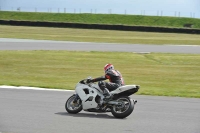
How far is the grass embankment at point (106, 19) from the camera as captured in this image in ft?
265

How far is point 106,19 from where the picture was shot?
8369 centimetres

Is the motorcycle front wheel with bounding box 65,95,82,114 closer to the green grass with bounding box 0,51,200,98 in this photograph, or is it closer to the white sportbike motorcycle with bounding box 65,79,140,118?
the white sportbike motorcycle with bounding box 65,79,140,118

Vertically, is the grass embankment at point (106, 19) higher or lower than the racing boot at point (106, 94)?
lower

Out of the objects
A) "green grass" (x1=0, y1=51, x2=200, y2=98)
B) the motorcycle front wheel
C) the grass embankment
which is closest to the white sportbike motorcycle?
the motorcycle front wheel

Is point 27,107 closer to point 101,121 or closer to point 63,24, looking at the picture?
point 101,121

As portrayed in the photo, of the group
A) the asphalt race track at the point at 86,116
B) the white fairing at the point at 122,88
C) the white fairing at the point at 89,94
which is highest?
the white fairing at the point at 122,88

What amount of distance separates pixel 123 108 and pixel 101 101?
0.70 m

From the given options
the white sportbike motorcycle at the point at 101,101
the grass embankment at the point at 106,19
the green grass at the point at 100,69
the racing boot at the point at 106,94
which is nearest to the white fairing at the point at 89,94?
the white sportbike motorcycle at the point at 101,101

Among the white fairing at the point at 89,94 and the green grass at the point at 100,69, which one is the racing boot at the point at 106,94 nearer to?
the white fairing at the point at 89,94

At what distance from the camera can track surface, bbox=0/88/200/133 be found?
36.7ft

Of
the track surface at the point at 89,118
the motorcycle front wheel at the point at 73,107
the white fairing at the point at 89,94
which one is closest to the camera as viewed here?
the track surface at the point at 89,118

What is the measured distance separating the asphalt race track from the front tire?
15cm

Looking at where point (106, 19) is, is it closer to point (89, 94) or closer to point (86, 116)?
point (89, 94)

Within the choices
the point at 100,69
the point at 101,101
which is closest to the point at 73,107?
the point at 101,101
